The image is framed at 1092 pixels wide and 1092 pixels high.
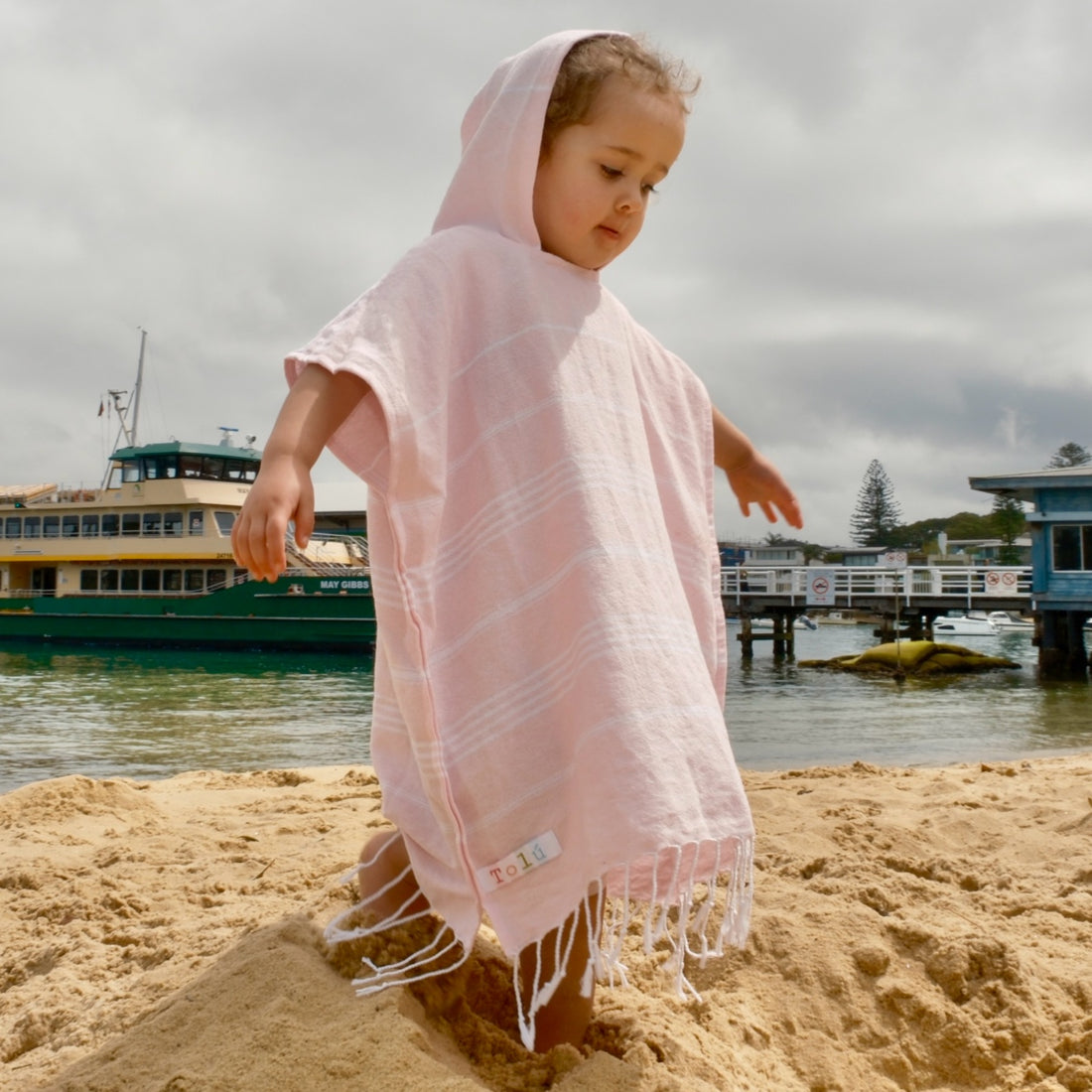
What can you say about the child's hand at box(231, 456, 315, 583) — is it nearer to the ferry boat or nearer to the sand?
the sand

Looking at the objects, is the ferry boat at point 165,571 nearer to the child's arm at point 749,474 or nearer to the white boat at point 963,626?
the child's arm at point 749,474

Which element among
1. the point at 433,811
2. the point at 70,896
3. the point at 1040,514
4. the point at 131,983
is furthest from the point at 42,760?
the point at 1040,514

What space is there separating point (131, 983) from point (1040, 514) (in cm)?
1926

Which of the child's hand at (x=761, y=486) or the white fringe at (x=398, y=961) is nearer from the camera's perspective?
the white fringe at (x=398, y=961)

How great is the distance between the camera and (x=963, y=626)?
3753cm

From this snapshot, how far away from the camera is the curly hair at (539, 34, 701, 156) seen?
1.46 metres

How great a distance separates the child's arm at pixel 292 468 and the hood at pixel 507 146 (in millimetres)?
451

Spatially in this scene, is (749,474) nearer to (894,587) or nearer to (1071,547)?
(1071,547)

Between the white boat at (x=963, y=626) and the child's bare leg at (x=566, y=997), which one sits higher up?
the child's bare leg at (x=566, y=997)

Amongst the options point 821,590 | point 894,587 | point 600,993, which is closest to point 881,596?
point 894,587

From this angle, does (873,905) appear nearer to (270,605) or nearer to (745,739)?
(745,739)

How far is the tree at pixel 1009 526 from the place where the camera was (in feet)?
204

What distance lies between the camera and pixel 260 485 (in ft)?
3.98

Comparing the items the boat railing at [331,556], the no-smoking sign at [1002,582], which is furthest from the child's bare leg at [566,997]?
the no-smoking sign at [1002,582]
